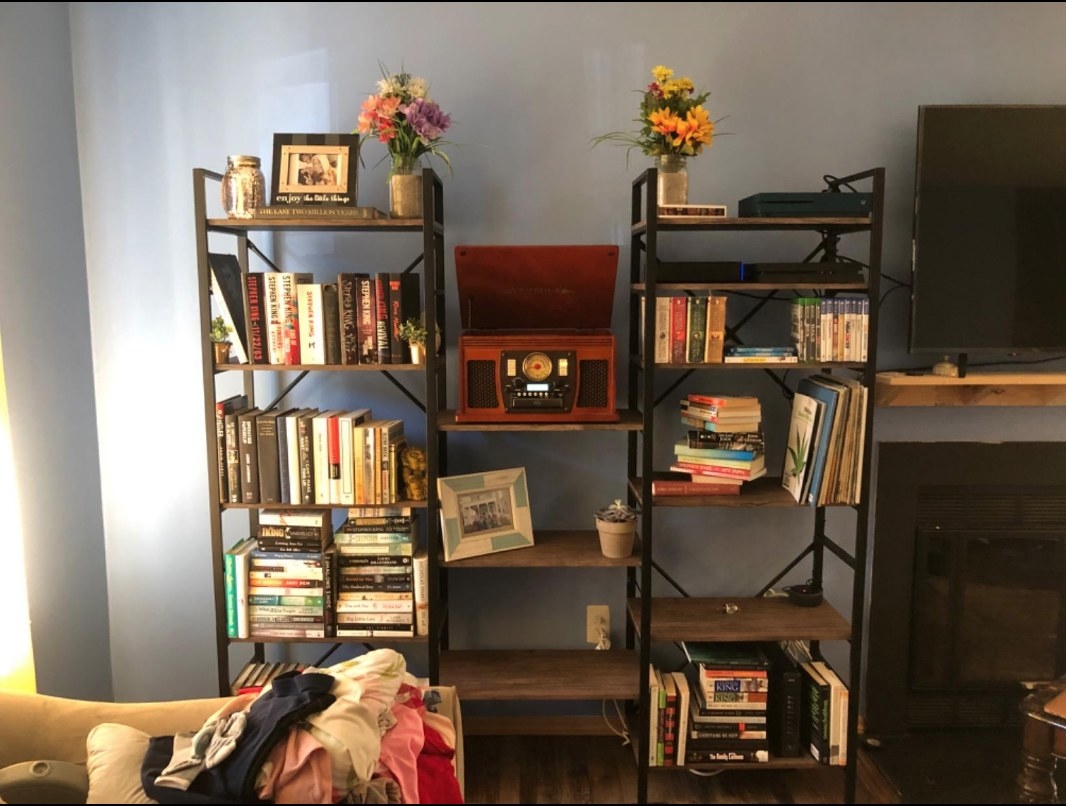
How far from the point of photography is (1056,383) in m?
2.09

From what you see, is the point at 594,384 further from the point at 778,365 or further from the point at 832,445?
the point at 832,445

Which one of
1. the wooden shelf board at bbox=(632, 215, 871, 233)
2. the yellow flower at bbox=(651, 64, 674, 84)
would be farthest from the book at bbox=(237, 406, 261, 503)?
the yellow flower at bbox=(651, 64, 674, 84)

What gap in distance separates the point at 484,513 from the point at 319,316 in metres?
0.67

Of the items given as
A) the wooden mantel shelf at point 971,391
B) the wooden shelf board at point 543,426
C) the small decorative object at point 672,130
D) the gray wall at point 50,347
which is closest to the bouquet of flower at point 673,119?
the small decorative object at point 672,130

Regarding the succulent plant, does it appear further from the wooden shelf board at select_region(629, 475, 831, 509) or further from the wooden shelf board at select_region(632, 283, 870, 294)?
the wooden shelf board at select_region(632, 283, 870, 294)

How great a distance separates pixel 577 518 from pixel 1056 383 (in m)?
1.38

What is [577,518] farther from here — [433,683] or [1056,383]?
[1056,383]

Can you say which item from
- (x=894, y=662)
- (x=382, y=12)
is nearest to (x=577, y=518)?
(x=894, y=662)

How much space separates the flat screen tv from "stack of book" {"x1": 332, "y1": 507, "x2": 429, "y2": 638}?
4.93 ft

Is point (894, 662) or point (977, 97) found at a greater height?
point (977, 97)

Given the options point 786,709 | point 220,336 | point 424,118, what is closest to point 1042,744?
point 786,709

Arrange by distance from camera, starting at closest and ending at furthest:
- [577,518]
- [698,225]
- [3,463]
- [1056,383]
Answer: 1. [3,463]
2. [698,225]
3. [1056,383]
4. [577,518]

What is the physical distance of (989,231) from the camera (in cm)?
207

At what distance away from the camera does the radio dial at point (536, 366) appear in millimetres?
1935
